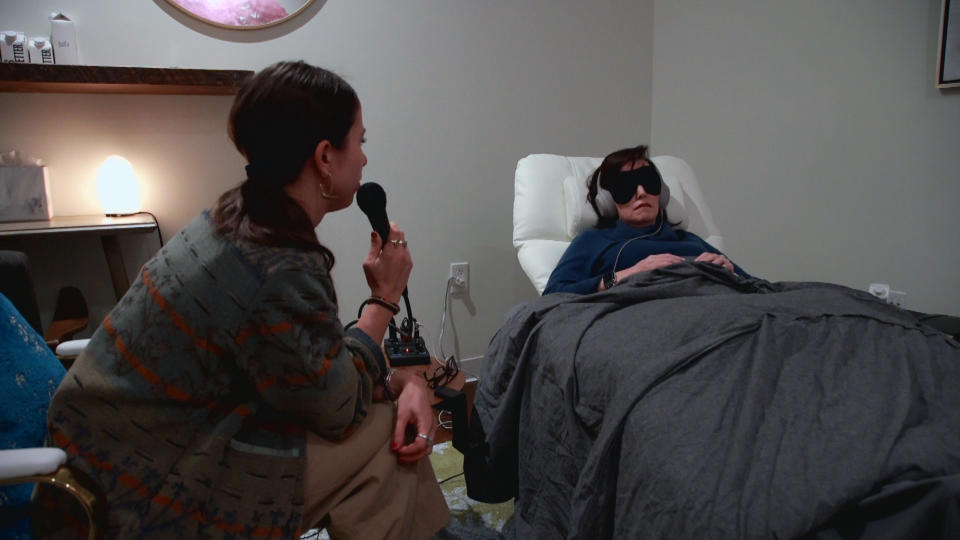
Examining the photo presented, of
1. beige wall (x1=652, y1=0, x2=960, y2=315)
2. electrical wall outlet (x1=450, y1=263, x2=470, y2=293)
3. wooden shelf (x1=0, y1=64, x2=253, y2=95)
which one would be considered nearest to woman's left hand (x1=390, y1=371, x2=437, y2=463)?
wooden shelf (x1=0, y1=64, x2=253, y2=95)

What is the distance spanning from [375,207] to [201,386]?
0.49m

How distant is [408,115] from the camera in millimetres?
2273

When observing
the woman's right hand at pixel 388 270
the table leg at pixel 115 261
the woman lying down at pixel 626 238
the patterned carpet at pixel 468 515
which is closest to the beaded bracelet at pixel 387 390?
the woman's right hand at pixel 388 270

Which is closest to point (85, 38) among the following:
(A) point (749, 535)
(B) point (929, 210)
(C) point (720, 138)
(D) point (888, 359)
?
(A) point (749, 535)

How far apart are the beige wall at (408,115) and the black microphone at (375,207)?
3.59 ft

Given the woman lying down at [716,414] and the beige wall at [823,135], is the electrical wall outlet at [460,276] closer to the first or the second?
the woman lying down at [716,414]

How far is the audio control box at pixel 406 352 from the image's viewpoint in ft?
4.82

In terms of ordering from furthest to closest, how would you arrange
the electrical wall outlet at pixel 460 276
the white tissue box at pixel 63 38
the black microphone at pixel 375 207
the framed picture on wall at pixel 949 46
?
the electrical wall outlet at pixel 460 276
the framed picture on wall at pixel 949 46
the white tissue box at pixel 63 38
the black microphone at pixel 375 207

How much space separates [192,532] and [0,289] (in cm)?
69

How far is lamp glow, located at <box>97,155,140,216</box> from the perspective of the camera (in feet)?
5.75

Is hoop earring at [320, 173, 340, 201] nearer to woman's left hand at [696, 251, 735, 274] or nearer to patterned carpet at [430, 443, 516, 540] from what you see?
patterned carpet at [430, 443, 516, 540]

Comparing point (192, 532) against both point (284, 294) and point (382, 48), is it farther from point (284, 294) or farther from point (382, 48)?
point (382, 48)

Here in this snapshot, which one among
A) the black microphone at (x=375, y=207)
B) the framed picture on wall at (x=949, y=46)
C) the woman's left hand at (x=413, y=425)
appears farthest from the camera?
the framed picture on wall at (x=949, y=46)

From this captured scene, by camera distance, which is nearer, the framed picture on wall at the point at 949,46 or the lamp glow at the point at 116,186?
the lamp glow at the point at 116,186
